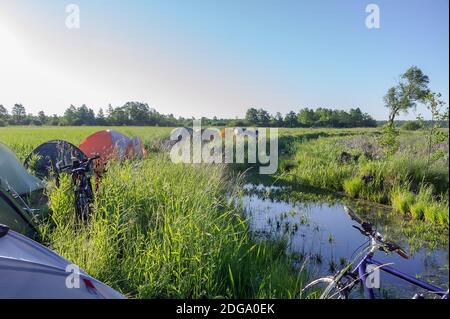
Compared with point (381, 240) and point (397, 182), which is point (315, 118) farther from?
point (381, 240)

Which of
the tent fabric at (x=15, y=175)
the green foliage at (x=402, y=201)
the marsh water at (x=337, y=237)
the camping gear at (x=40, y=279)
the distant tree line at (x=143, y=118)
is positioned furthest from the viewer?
the distant tree line at (x=143, y=118)

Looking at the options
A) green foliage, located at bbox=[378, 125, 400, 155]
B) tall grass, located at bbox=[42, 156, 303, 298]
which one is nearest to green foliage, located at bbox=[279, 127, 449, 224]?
green foliage, located at bbox=[378, 125, 400, 155]

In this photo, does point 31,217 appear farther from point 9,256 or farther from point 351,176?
point 351,176

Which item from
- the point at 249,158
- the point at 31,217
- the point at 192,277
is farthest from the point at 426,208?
the point at 249,158

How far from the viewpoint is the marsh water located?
4285 millimetres

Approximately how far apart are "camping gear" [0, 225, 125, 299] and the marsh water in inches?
80.8

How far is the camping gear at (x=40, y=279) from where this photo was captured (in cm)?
206

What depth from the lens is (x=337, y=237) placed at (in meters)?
5.69

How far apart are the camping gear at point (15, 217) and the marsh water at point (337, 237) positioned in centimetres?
314

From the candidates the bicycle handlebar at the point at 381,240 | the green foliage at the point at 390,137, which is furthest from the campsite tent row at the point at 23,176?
the green foliage at the point at 390,137

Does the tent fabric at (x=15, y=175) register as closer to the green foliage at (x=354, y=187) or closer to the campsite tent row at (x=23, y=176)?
the campsite tent row at (x=23, y=176)

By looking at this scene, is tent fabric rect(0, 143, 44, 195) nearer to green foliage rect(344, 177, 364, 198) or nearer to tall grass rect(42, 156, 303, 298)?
tall grass rect(42, 156, 303, 298)

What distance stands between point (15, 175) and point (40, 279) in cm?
408
